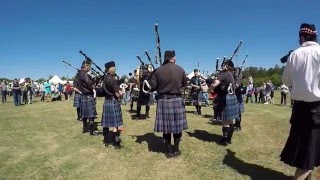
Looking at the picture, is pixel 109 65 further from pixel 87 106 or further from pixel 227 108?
pixel 227 108

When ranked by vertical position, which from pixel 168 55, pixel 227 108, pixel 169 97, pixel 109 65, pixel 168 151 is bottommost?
pixel 168 151

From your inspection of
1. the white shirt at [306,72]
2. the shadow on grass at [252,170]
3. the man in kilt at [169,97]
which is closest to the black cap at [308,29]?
the white shirt at [306,72]

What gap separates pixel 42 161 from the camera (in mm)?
7988

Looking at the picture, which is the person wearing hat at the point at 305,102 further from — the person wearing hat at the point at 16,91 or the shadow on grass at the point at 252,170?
the person wearing hat at the point at 16,91

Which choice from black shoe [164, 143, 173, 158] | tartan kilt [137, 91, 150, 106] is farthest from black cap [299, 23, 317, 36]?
tartan kilt [137, 91, 150, 106]

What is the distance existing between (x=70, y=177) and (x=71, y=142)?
108 inches

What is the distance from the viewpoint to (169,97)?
739 cm

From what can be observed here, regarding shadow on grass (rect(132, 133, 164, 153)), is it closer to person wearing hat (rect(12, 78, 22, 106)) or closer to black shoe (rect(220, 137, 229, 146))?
black shoe (rect(220, 137, 229, 146))

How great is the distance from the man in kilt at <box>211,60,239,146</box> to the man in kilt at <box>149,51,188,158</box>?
4.02 feet

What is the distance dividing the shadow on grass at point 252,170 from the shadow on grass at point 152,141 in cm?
162

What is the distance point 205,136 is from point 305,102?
15.1 feet

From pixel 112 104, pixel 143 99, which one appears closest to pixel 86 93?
pixel 112 104

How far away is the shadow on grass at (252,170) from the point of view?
249 inches

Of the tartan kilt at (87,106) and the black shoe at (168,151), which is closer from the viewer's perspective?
the black shoe at (168,151)
